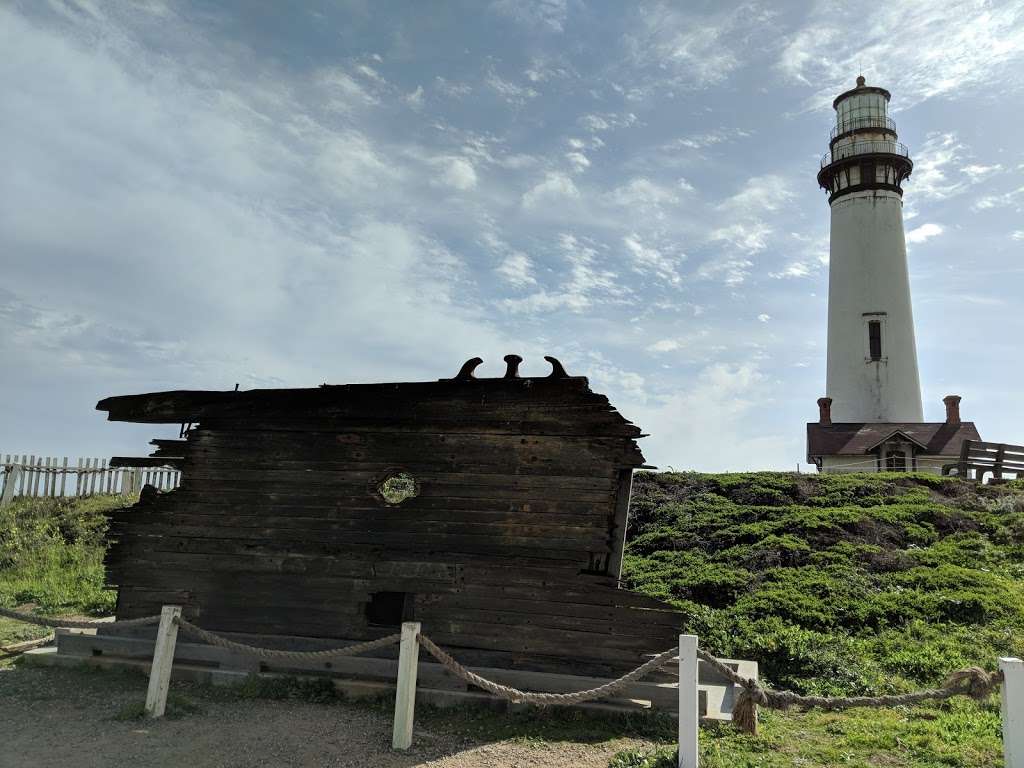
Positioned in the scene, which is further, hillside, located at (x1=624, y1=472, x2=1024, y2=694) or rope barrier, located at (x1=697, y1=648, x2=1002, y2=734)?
hillside, located at (x1=624, y1=472, x2=1024, y2=694)

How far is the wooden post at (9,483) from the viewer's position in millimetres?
21188

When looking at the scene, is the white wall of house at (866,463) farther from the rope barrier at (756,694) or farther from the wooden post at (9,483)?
the wooden post at (9,483)

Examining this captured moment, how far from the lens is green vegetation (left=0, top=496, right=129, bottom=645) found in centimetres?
1456

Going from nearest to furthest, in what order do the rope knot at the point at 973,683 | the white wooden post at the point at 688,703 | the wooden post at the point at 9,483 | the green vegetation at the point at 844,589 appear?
the rope knot at the point at 973,683
the white wooden post at the point at 688,703
the green vegetation at the point at 844,589
the wooden post at the point at 9,483

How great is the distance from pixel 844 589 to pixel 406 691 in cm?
988

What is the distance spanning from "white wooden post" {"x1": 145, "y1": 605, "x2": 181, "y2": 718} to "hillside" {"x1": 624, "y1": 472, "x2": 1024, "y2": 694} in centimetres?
785

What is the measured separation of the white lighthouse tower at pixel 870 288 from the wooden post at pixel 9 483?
30.2 m

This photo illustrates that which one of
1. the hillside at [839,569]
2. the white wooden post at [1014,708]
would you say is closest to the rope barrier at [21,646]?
the hillside at [839,569]

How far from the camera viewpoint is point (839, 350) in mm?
31391

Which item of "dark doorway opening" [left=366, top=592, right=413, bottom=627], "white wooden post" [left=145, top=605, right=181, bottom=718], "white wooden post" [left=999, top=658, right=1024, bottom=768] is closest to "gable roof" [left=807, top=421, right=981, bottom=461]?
"dark doorway opening" [left=366, top=592, right=413, bottom=627]

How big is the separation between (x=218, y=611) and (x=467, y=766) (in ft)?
15.0

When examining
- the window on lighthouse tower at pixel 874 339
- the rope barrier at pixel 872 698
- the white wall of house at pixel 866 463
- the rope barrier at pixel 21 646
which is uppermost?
the window on lighthouse tower at pixel 874 339

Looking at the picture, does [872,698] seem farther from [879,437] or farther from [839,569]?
[879,437]

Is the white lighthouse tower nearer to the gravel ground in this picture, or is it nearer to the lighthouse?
the lighthouse
